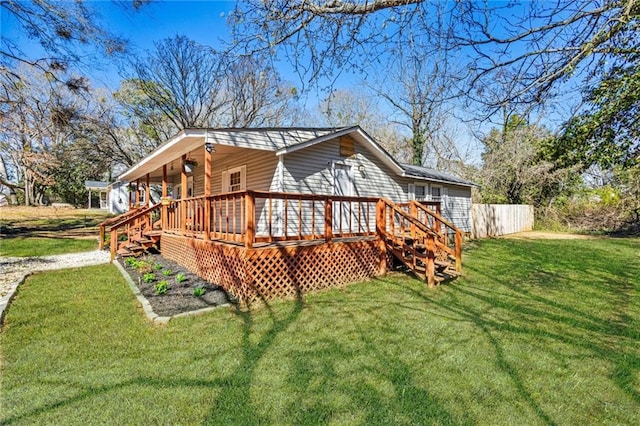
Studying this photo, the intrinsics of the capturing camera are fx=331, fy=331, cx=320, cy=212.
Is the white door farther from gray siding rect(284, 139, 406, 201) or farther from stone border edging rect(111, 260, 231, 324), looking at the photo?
stone border edging rect(111, 260, 231, 324)

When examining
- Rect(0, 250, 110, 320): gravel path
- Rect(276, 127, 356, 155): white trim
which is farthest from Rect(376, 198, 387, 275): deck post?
Rect(0, 250, 110, 320): gravel path

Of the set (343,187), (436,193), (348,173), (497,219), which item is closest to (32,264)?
(343,187)

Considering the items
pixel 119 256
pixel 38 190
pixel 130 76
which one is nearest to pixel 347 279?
pixel 119 256

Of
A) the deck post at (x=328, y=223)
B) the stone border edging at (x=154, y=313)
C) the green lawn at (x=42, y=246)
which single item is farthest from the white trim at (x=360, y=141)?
the green lawn at (x=42, y=246)

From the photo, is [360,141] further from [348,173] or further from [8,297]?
[8,297]

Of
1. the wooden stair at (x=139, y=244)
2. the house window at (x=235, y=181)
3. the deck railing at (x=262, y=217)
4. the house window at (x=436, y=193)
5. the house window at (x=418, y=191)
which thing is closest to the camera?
the deck railing at (x=262, y=217)

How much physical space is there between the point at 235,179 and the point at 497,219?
43.6 feet

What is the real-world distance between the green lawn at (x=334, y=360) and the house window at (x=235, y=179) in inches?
193

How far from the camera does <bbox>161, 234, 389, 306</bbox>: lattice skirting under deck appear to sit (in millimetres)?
5434

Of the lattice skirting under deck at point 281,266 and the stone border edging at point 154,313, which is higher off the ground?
the lattice skirting under deck at point 281,266

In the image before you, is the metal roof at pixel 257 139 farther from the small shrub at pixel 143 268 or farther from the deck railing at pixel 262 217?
the small shrub at pixel 143 268

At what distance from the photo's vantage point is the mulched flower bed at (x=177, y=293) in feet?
16.6

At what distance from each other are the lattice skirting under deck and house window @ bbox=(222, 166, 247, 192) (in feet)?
10.1

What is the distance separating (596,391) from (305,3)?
4927 mm
